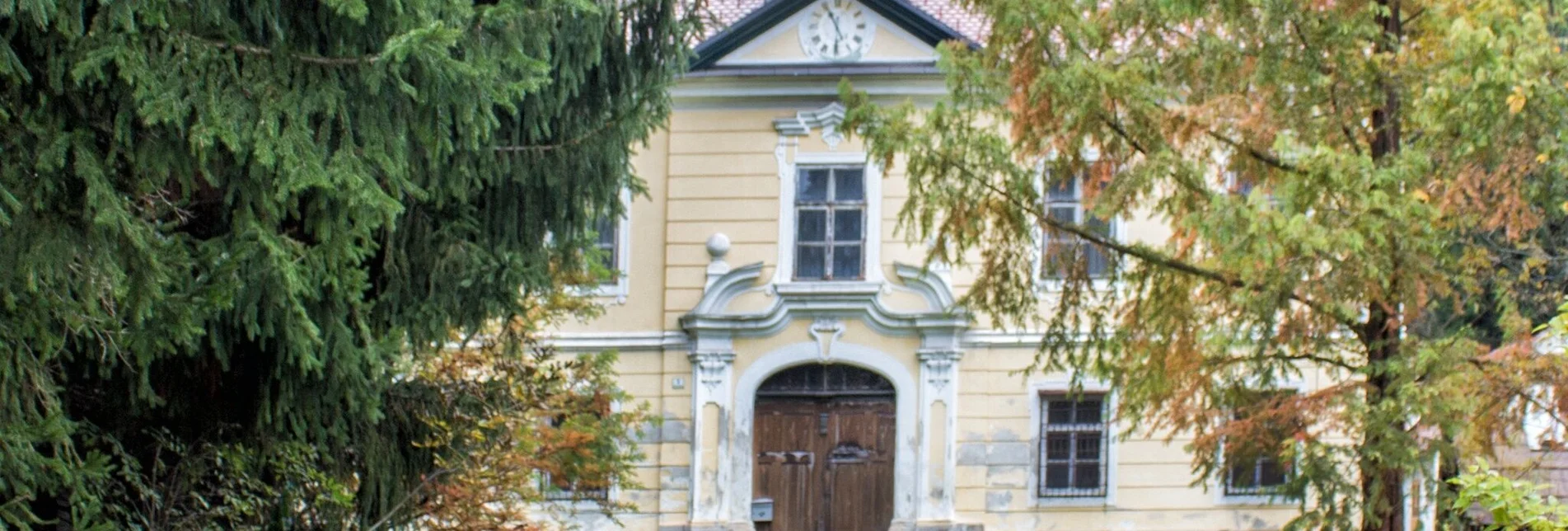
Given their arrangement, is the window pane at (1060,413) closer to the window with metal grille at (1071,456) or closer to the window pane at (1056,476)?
the window with metal grille at (1071,456)

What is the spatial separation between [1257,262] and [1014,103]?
1.85 meters

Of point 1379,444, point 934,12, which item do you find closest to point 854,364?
point 934,12

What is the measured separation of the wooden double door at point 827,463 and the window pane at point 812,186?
6.32 ft

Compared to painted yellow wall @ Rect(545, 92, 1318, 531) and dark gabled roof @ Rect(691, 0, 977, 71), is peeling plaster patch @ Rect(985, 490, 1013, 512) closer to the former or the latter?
painted yellow wall @ Rect(545, 92, 1318, 531)

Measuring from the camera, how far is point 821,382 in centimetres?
1894

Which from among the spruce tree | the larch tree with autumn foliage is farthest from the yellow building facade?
the spruce tree

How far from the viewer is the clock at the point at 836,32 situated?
18.8m

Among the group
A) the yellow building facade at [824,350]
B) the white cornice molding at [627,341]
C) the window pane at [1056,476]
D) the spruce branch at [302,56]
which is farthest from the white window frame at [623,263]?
the spruce branch at [302,56]

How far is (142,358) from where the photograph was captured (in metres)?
6.72

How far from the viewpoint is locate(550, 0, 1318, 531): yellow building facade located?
1861 centimetres

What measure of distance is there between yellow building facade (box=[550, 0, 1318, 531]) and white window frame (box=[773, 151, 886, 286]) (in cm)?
2

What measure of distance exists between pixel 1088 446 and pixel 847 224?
3.09 metres

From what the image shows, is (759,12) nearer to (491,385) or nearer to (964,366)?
(964,366)

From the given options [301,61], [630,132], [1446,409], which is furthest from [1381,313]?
[301,61]
